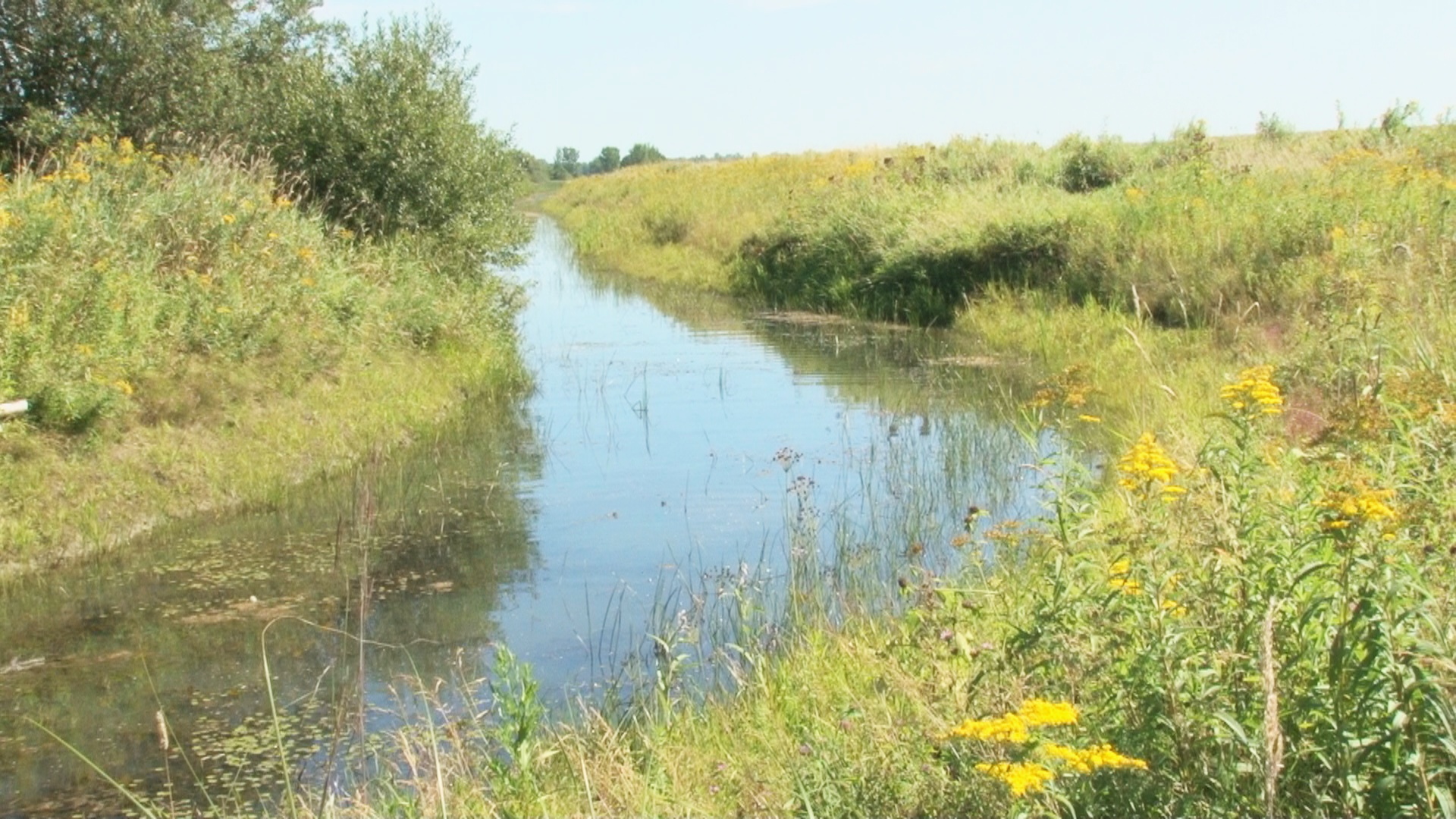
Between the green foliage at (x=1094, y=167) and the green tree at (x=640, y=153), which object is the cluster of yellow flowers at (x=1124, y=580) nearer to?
the green foliage at (x=1094, y=167)

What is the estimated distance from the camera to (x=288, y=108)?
53.8ft

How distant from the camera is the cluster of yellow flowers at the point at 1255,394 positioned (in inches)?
164

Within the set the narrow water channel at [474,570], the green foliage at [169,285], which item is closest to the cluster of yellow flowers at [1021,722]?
the narrow water channel at [474,570]

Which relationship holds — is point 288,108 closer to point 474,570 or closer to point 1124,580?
point 474,570

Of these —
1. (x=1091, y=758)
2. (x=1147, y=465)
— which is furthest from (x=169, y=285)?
(x=1091, y=758)

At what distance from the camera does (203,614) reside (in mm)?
7711

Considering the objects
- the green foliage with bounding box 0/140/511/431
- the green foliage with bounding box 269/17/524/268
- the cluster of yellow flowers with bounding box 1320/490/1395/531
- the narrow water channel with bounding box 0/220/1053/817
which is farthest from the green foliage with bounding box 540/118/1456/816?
the green foliage with bounding box 269/17/524/268

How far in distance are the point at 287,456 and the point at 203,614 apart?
3156 millimetres

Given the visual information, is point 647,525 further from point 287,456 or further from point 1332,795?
point 1332,795

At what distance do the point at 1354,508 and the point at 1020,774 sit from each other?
1062mm

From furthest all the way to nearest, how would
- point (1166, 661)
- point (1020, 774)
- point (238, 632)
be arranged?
point (238, 632) → point (1166, 661) → point (1020, 774)

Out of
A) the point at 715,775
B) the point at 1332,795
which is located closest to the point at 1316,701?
the point at 1332,795

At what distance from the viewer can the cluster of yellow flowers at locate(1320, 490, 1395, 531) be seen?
10.8 ft

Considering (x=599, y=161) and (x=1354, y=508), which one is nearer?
(x=1354, y=508)
